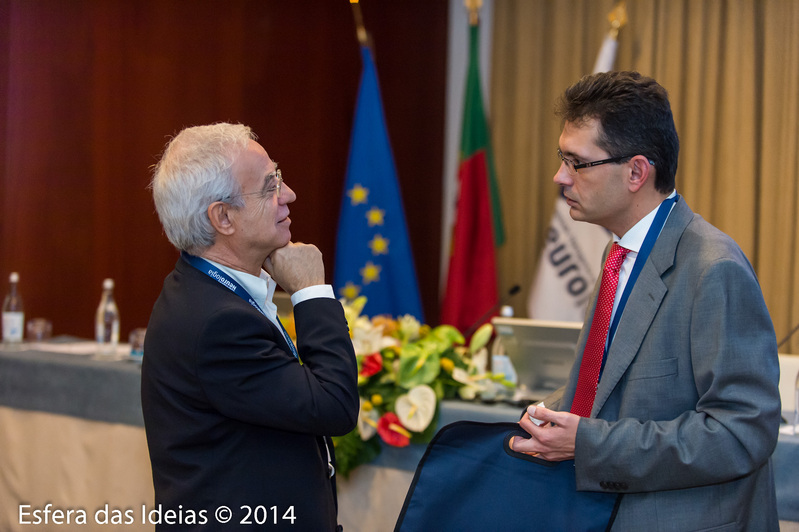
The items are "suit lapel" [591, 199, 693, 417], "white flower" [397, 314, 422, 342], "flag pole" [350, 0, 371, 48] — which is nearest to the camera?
"suit lapel" [591, 199, 693, 417]

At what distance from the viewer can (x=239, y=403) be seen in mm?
1303

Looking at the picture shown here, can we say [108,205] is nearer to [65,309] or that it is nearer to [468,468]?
[65,309]

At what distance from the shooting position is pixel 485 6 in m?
5.36

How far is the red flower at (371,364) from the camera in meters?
2.51

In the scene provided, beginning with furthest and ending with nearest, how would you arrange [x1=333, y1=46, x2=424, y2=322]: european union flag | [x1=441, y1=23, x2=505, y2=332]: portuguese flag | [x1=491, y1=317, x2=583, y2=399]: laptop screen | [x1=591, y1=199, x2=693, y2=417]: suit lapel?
[x1=441, y1=23, x2=505, y2=332]: portuguese flag
[x1=333, y1=46, x2=424, y2=322]: european union flag
[x1=491, y1=317, x2=583, y2=399]: laptop screen
[x1=591, y1=199, x2=693, y2=417]: suit lapel

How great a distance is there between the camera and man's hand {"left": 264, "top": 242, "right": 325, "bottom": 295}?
4.84ft

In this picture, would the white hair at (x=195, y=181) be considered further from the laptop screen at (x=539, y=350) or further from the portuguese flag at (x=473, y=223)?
the portuguese flag at (x=473, y=223)

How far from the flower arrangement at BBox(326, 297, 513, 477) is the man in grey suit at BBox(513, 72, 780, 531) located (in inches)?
38.3

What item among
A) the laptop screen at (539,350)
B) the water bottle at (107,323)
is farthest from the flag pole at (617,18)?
the water bottle at (107,323)

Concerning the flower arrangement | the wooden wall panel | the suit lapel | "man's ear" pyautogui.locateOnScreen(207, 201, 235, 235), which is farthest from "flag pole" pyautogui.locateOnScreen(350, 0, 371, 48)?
the suit lapel

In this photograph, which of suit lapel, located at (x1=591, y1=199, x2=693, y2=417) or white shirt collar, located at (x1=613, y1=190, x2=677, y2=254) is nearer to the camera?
suit lapel, located at (x1=591, y1=199, x2=693, y2=417)

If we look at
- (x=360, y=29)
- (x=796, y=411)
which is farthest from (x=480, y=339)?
(x=360, y=29)

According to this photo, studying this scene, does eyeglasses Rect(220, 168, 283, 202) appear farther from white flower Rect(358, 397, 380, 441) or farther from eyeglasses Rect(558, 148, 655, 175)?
white flower Rect(358, 397, 380, 441)

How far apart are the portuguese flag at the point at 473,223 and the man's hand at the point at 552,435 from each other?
3.64 m
